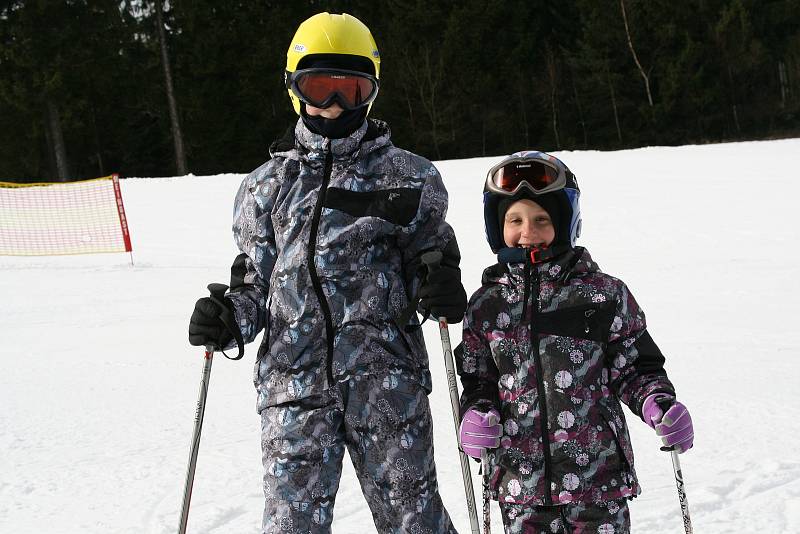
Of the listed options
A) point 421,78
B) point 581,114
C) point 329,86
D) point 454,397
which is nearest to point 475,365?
point 454,397

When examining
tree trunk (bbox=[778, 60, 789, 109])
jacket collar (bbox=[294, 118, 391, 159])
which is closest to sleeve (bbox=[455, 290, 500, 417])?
jacket collar (bbox=[294, 118, 391, 159])

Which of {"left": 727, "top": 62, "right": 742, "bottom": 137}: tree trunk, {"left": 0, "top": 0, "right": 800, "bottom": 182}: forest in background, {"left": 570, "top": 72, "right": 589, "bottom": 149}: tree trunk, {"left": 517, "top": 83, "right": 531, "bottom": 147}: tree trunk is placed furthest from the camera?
{"left": 517, "top": 83, "right": 531, "bottom": 147}: tree trunk

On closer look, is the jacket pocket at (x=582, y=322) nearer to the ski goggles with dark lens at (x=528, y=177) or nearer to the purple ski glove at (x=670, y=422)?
the purple ski glove at (x=670, y=422)

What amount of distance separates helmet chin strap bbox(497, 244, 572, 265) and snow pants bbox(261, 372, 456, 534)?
1.48ft

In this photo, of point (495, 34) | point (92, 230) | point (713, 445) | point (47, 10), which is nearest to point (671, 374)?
point (713, 445)

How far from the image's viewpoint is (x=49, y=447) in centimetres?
473

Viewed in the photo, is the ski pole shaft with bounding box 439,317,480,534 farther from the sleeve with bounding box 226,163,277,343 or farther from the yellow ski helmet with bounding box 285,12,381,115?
the yellow ski helmet with bounding box 285,12,381,115

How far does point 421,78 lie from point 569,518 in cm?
3317

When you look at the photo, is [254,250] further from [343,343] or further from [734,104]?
[734,104]

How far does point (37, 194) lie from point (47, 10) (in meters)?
16.6

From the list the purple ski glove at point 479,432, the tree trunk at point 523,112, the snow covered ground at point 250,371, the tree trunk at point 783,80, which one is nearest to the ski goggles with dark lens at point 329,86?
the purple ski glove at point 479,432

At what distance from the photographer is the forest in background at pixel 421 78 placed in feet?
102

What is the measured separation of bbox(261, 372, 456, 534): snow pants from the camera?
2434mm

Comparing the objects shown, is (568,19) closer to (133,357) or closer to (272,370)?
(133,357)
